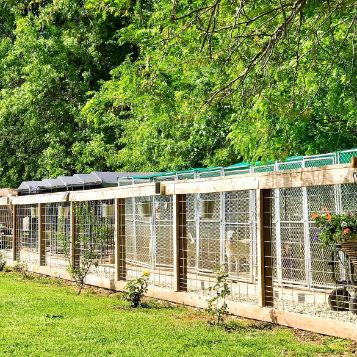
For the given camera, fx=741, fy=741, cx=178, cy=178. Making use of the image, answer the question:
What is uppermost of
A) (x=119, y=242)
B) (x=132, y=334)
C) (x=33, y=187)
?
(x=33, y=187)

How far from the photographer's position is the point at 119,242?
12.7 meters

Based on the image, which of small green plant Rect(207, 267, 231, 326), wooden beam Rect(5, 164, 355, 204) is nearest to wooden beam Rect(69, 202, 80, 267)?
wooden beam Rect(5, 164, 355, 204)

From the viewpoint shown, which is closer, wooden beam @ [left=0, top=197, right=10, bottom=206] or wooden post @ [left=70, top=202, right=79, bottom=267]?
wooden post @ [left=70, top=202, right=79, bottom=267]

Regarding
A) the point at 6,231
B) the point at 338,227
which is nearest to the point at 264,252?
the point at 338,227

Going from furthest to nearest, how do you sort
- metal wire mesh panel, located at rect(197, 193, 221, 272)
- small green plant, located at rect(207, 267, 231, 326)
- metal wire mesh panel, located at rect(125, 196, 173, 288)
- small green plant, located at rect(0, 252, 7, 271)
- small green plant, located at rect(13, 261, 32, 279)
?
small green plant, located at rect(0, 252, 7, 271) < small green plant, located at rect(13, 261, 32, 279) < metal wire mesh panel, located at rect(125, 196, 173, 288) < metal wire mesh panel, located at rect(197, 193, 221, 272) < small green plant, located at rect(207, 267, 231, 326)

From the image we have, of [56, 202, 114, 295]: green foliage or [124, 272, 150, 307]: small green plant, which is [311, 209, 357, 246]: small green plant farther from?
[56, 202, 114, 295]: green foliage

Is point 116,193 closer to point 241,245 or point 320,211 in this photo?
point 241,245

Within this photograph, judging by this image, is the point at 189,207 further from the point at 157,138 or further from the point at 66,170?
the point at 66,170

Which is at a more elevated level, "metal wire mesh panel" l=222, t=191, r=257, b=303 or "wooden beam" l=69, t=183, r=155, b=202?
"wooden beam" l=69, t=183, r=155, b=202

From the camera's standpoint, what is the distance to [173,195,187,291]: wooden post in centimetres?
1085

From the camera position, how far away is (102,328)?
8.66 metres

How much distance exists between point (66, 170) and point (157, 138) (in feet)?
28.1

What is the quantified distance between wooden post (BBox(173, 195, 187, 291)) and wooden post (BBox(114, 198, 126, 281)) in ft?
6.26

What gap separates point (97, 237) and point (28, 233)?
505 cm
